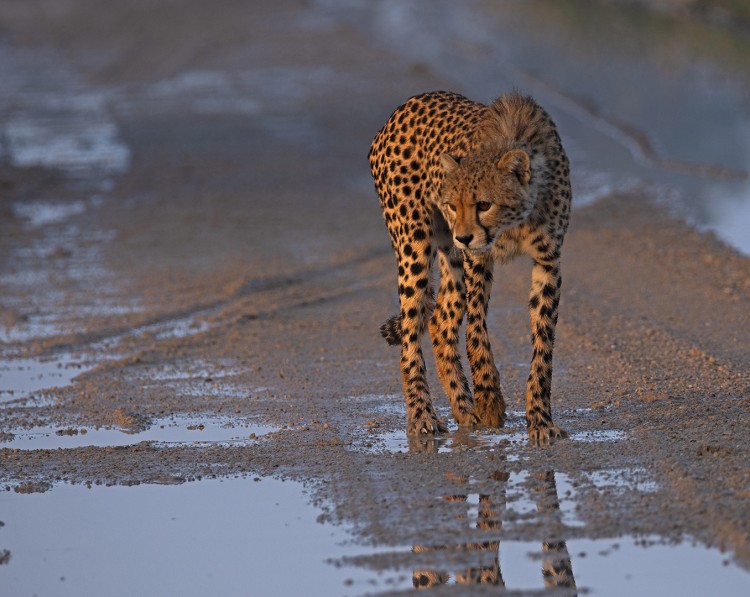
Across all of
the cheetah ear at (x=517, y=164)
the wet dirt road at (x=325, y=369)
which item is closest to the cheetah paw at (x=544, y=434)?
the wet dirt road at (x=325, y=369)

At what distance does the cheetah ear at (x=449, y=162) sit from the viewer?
6336mm

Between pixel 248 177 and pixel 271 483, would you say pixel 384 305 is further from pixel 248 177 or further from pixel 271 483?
pixel 248 177

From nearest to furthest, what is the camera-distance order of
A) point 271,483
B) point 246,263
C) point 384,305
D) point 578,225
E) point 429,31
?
point 271,483, point 384,305, point 246,263, point 578,225, point 429,31

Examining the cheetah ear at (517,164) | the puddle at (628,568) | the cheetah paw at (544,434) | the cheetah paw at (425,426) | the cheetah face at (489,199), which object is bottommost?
the puddle at (628,568)

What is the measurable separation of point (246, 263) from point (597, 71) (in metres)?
13.3

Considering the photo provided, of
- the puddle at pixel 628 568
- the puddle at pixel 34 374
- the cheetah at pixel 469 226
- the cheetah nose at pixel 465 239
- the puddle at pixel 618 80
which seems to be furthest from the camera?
the puddle at pixel 618 80

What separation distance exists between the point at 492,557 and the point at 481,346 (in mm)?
1968

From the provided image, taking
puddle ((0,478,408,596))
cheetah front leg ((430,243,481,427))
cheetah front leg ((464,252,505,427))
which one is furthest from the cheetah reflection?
cheetah front leg ((430,243,481,427))

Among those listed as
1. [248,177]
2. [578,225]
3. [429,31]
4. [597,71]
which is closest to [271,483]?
[578,225]

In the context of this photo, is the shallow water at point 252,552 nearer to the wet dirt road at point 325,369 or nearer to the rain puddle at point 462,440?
the wet dirt road at point 325,369

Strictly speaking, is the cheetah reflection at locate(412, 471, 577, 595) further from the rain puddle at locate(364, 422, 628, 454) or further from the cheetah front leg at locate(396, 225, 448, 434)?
the cheetah front leg at locate(396, 225, 448, 434)

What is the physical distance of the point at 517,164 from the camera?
6227 mm

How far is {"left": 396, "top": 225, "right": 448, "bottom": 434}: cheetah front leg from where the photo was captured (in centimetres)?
677

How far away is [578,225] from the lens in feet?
40.8
